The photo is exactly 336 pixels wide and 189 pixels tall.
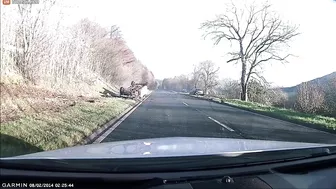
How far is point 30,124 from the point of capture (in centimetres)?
504

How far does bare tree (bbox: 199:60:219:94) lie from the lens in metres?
59.3

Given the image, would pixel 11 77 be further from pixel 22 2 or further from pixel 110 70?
pixel 110 70

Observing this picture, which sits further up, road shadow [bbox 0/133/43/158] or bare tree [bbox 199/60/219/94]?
bare tree [bbox 199/60/219/94]

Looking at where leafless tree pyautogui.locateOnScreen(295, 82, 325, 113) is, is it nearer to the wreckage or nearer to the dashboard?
the wreckage

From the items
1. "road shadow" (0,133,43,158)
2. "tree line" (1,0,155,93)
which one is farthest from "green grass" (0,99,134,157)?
"tree line" (1,0,155,93)

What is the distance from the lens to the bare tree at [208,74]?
5934cm

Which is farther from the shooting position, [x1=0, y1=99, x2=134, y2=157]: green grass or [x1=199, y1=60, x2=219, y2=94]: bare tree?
[x1=199, y1=60, x2=219, y2=94]: bare tree

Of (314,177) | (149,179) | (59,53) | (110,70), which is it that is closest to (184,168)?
(149,179)

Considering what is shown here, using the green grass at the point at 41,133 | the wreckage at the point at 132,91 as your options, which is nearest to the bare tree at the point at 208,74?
the wreckage at the point at 132,91

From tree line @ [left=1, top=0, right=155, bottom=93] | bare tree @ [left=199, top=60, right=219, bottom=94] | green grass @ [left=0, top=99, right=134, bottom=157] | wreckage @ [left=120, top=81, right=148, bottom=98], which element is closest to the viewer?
tree line @ [left=1, top=0, right=155, bottom=93]

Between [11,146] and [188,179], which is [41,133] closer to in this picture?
[11,146]

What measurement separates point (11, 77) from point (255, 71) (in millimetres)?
37776

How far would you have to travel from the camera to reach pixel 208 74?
6112 cm

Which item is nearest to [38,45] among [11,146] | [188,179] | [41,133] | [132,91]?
[11,146]
